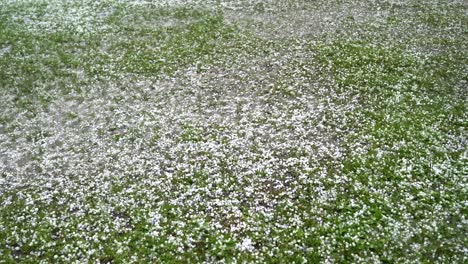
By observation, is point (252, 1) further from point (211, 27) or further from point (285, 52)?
point (285, 52)

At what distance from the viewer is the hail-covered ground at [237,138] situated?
7703mm

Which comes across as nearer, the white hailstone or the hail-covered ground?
the white hailstone

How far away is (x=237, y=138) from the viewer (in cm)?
1025

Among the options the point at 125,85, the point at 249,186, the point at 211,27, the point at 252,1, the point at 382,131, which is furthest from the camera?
the point at 252,1

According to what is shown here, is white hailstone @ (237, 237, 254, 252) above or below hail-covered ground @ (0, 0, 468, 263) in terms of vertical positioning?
below

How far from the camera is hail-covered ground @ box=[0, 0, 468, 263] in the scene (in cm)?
770

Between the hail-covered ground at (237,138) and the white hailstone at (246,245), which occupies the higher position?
the hail-covered ground at (237,138)

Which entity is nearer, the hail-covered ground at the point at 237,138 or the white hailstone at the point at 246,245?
the white hailstone at the point at 246,245

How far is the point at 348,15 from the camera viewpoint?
16469 mm

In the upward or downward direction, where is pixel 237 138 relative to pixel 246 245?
upward

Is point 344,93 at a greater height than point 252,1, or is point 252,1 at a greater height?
point 252,1

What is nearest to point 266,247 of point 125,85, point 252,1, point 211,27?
point 125,85

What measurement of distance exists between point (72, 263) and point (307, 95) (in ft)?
23.8

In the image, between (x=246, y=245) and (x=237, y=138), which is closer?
(x=246, y=245)
